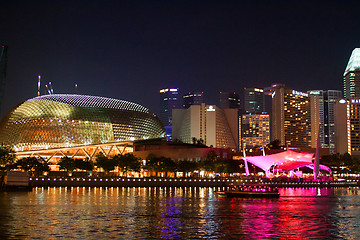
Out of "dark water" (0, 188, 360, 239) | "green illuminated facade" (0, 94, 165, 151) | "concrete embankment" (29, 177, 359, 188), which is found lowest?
"dark water" (0, 188, 360, 239)

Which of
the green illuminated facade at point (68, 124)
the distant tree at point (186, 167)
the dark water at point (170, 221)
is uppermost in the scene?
the green illuminated facade at point (68, 124)

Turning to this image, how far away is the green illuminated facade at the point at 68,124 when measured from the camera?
12619 centimetres

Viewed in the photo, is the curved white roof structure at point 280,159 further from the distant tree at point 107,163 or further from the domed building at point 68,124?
the domed building at point 68,124

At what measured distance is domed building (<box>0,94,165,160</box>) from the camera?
414 feet

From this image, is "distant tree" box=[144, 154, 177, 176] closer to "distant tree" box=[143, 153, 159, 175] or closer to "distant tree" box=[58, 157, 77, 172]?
"distant tree" box=[143, 153, 159, 175]

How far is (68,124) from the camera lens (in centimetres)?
12825

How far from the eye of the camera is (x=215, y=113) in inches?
7623

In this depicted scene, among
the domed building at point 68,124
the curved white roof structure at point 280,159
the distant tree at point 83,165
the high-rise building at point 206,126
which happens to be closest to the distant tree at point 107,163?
the distant tree at point 83,165

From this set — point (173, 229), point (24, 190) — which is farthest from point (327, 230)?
point (24, 190)

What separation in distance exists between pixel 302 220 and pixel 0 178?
5341cm

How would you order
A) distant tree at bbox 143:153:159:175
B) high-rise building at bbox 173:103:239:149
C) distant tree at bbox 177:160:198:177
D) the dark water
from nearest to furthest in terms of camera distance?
1. the dark water
2. distant tree at bbox 143:153:159:175
3. distant tree at bbox 177:160:198:177
4. high-rise building at bbox 173:103:239:149

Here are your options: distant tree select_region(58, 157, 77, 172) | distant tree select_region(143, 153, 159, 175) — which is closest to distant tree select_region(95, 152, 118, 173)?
distant tree select_region(58, 157, 77, 172)

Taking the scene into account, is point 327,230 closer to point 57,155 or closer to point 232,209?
point 232,209

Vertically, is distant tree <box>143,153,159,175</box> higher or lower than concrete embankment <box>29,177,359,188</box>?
higher
